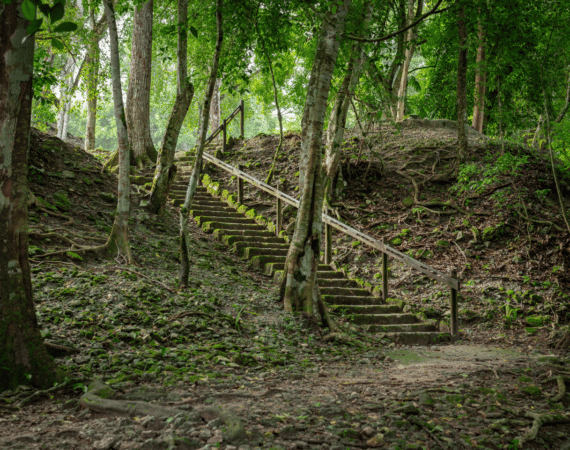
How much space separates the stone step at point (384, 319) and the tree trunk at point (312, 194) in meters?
0.94

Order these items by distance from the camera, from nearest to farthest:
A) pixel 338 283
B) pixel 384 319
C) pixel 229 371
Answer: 1. pixel 229 371
2. pixel 384 319
3. pixel 338 283

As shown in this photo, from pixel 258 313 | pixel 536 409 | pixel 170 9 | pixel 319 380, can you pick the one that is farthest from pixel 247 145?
pixel 536 409

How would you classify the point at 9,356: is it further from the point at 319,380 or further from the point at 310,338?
the point at 310,338

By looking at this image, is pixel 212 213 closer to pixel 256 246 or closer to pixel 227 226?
pixel 227 226

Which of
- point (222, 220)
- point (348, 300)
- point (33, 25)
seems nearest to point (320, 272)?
point (348, 300)

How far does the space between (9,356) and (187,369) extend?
140 centimetres

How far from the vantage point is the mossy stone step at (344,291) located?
7537mm

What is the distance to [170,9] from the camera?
13.2 meters

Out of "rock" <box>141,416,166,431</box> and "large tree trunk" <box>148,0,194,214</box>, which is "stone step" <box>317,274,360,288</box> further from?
"rock" <box>141,416,166,431</box>

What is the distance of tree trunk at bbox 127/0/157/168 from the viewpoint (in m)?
11.3

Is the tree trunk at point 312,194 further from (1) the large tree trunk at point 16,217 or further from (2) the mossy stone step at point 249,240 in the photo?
(1) the large tree trunk at point 16,217

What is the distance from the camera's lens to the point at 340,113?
9.80 m

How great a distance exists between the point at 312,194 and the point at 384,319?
7.85 feet

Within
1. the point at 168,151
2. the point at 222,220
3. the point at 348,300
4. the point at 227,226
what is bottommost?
the point at 348,300
